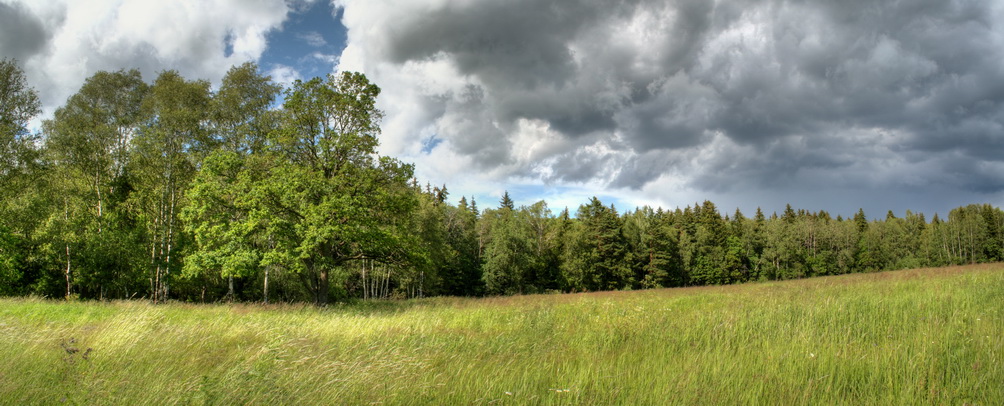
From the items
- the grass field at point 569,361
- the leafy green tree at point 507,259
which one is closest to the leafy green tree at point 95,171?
the grass field at point 569,361

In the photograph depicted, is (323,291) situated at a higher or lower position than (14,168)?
lower

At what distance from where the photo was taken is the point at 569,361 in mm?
5605

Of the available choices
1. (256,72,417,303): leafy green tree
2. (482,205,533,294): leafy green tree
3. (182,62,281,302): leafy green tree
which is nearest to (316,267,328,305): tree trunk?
(256,72,417,303): leafy green tree

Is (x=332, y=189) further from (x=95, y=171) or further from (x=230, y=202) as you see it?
(x=95, y=171)

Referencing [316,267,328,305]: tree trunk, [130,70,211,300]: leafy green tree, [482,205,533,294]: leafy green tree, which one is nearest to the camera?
[316,267,328,305]: tree trunk

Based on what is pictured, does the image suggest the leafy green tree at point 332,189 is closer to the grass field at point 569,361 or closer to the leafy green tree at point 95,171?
the grass field at point 569,361

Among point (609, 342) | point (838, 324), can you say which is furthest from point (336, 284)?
point (838, 324)

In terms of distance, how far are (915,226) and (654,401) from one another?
404 ft

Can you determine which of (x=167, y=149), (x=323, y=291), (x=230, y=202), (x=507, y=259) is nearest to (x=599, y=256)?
(x=507, y=259)

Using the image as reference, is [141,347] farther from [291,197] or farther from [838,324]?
[838,324]

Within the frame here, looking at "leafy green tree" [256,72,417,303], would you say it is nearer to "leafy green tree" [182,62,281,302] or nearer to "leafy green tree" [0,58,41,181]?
"leafy green tree" [182,62,281,302]

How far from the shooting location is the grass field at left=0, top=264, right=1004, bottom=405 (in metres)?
4.23

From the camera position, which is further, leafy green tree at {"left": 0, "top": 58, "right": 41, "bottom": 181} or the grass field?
leafy green tree at {"left": 0, "top": 58, "right": 41, "bottom": 181}

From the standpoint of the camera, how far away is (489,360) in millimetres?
5734
